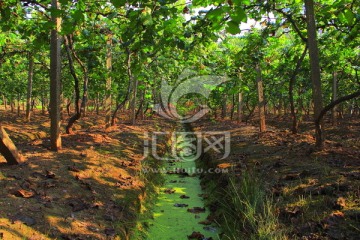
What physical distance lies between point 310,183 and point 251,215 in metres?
1.48

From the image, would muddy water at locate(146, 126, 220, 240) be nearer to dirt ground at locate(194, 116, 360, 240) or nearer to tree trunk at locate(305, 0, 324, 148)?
dirt ground at locate(194, 116, 360, 240)

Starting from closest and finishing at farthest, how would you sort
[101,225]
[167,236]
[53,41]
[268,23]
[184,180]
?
[101,225] < [167,236] < [53,41] < [268,23] < [184,180]

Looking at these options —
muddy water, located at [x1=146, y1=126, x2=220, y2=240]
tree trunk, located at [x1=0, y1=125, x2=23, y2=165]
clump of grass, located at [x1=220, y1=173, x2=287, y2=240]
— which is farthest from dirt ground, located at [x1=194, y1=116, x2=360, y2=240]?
tree trunk, located at [x1=0, y1=125, x2=23, y2=165]

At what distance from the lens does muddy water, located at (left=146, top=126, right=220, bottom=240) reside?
549 centimetres

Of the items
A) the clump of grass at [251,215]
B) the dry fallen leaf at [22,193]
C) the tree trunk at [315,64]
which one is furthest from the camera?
the tree trunk at [315,64]

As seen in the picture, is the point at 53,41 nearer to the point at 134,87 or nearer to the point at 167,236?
the point at 167,236

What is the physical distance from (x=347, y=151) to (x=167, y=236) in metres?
4.58

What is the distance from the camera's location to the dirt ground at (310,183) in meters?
3.88

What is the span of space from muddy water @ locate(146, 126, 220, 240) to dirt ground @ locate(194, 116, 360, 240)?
3.45ft

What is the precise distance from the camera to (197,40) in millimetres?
5516

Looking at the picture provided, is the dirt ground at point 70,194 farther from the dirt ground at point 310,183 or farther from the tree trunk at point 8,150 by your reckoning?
the dirt ground at point 310,183

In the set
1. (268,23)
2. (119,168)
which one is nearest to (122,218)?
(119,168)

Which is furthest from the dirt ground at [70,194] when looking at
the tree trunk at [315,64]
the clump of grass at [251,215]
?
the tree trunk at [315,64]

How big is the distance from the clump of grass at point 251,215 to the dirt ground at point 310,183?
0.17 m
